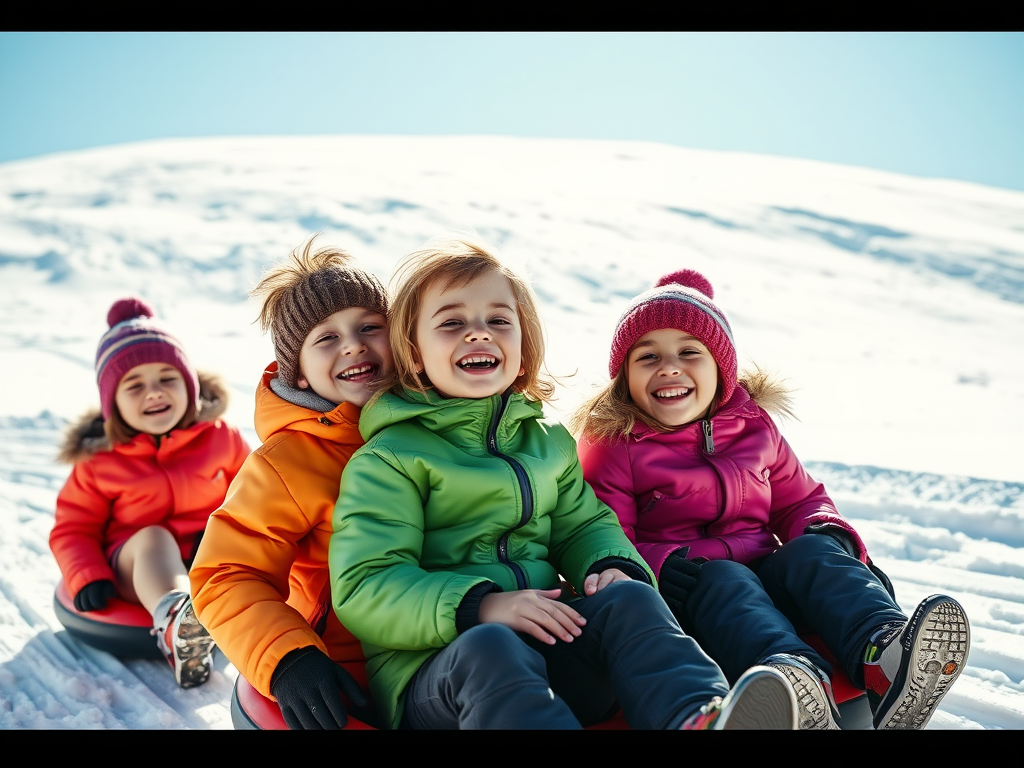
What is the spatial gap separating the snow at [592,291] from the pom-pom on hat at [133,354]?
32 centimetres

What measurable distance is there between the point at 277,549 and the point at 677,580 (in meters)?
0.92

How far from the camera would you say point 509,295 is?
210 cm

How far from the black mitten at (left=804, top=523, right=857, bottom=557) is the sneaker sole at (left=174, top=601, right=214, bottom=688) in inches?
64.4

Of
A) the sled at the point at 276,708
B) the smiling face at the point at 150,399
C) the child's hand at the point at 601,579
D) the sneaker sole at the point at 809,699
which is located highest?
the smiling face at the point at 150,399

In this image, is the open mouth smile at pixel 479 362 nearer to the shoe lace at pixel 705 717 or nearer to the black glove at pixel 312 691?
the black glove at pixel 312 691

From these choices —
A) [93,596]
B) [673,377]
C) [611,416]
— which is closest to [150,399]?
[93,596]

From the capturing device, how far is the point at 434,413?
203 centimetres

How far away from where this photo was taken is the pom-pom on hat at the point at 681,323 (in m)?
2.44

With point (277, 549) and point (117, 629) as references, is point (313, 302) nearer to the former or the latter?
point (277, 549)

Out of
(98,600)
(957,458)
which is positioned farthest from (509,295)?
(957,458)

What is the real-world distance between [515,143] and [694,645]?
15.3 m

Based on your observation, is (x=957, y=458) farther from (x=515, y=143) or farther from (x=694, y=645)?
(x=515, y=143)

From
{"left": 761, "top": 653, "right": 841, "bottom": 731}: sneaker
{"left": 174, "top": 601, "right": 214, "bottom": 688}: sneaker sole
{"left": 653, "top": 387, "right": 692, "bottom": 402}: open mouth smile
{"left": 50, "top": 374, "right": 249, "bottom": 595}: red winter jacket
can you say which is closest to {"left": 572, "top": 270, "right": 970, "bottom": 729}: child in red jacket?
{"left": 653, "top": 387, "right": 692, "bottom": 402}: open mouth smile

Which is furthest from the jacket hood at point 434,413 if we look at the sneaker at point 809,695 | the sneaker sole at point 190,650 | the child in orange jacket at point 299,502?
the sneaker sole at point 190,650
